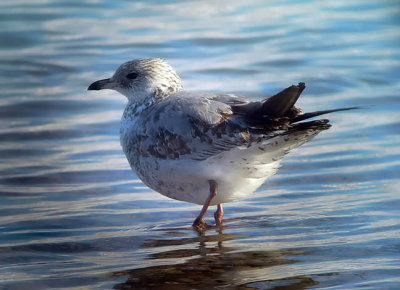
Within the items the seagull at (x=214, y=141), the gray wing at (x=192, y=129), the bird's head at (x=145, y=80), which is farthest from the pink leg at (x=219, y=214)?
the bird's head at (x=145, y=80)

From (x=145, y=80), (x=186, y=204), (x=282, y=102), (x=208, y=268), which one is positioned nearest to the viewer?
(x=208, y=268)

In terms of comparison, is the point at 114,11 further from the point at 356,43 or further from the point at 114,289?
the point at 114,289

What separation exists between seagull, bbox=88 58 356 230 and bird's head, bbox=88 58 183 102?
0.37 meters

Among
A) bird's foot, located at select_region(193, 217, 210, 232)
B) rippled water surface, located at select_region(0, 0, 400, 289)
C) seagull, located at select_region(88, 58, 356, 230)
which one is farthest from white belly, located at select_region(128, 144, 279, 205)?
rippled water surface, located at select_region(0, 0, 400, 289)

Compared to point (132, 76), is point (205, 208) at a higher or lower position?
lower

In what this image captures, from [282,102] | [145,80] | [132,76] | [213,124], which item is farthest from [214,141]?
[132,76]

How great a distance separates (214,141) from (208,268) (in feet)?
3.25

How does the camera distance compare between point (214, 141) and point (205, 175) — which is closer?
point (214, 141)

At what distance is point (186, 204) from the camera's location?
22.9ft

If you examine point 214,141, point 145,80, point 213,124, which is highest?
point 145,80

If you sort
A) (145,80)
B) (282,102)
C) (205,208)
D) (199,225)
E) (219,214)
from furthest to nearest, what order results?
(145,80), (219,214), (199,225), (205,208), (282,102)

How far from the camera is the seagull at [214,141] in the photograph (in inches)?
220

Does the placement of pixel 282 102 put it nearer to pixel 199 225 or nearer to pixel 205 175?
pixel 205 175

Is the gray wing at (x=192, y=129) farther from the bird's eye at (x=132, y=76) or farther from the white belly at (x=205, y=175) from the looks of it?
the bird's eye at (x=132, y=76)
